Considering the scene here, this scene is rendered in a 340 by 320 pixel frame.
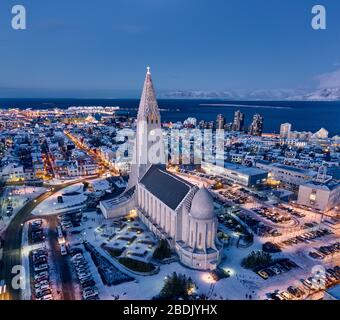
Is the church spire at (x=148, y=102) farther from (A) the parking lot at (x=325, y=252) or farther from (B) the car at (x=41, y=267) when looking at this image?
(A) the parking lot at (x=325, y=252)

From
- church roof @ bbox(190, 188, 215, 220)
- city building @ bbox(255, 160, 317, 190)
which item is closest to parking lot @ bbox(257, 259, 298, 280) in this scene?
church roof @ bbox(190, 188, 215, 220)


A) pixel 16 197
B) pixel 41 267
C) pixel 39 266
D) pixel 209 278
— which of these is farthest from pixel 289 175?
pixel 16 197

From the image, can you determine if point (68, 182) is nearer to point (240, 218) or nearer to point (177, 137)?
point (240, 218)

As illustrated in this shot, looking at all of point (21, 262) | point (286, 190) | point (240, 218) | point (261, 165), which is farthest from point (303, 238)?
point (21, 262)

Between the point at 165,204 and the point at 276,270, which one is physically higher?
the point at 165,204

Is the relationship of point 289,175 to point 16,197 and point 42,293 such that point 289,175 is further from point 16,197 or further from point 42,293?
point 16,197

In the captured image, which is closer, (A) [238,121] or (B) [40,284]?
(B) [40,284]

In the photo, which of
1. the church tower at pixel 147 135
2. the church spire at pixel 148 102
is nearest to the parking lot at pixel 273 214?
the church tower at pixel 147 135
